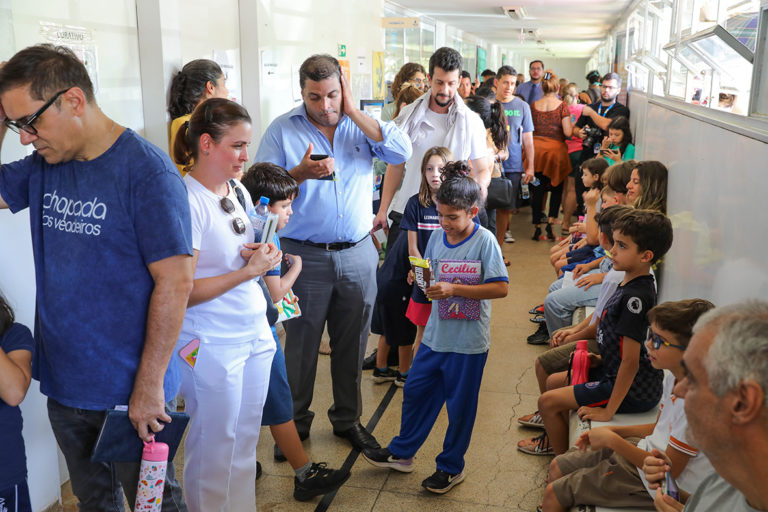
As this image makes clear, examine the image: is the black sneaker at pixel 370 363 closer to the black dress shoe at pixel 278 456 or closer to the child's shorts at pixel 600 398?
the black dress shoe at pixel 278 456

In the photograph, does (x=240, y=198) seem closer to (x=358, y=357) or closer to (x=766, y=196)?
(x=358, y=357)

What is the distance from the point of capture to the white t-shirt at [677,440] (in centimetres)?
189

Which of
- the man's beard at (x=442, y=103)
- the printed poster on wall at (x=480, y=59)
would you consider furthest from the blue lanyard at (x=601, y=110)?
the printed poster on wall at (x=480, y=59)

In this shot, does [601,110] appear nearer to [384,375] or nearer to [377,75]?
[377,75]

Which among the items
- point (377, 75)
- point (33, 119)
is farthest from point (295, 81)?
point (33, 119)

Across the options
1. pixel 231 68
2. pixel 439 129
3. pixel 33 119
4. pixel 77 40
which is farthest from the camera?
pixel 231 68

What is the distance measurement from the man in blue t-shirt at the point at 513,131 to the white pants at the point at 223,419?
5.02 metres

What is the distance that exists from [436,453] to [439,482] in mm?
364

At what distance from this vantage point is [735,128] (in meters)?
2.29

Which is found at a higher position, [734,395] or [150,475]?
[734,395]

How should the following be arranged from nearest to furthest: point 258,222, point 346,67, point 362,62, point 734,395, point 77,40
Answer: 1. point 734,395
2. point 258,222
3. point 77,40
4. point 346,67
5. point 362,62

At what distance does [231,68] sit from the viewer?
465 cm

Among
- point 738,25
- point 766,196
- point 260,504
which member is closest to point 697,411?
point 766,196

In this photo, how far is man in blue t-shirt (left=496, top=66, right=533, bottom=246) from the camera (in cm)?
702
